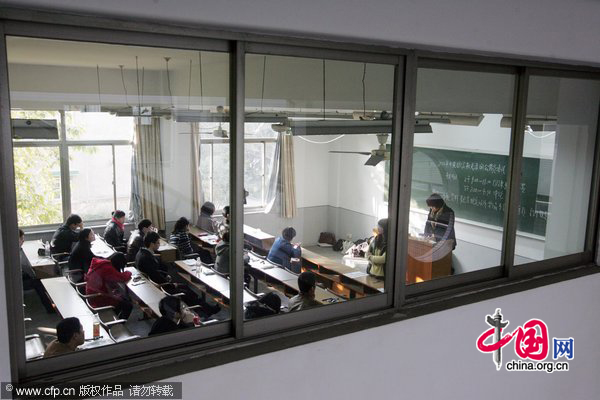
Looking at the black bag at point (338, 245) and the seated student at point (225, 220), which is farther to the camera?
the black bag at point (338, 245)

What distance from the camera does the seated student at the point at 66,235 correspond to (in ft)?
8.97

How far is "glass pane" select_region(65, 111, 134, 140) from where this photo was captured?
349 cm

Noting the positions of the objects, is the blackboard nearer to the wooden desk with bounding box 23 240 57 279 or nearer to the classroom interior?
the classroom interior

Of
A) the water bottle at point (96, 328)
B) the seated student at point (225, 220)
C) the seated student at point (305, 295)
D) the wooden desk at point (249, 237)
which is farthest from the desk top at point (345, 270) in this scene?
the water bottle at point (96, 328)

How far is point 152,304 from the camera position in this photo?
278cm

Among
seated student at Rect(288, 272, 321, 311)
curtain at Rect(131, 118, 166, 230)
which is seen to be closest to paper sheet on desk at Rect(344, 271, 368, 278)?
seated student at Rect(288, 272, 321, 311)

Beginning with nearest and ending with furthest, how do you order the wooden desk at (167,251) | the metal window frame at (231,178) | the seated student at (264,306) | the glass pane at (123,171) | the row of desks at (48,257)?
the metal window frame at (231,178) < the row of desks at (48,257) < the seated student at (264,306) < the wooden desk at (167,251) < the glass pane at (123,171)

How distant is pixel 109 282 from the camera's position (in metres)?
3.22

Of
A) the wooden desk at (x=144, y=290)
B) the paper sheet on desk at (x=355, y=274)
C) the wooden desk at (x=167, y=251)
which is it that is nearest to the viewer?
the wooden desk at (x=144, y=290)

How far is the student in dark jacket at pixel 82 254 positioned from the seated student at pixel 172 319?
781 mm

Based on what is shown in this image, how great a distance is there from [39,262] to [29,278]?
0.46 meters

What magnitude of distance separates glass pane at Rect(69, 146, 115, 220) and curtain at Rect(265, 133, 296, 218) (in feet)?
5.16

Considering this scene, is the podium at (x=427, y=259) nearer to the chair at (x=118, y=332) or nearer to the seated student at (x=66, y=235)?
the chair at (x=118, y=332)

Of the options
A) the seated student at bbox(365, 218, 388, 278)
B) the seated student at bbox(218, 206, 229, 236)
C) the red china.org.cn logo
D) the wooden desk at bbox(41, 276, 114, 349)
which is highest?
the seated student at bbox(218, 206, 229, 236)
